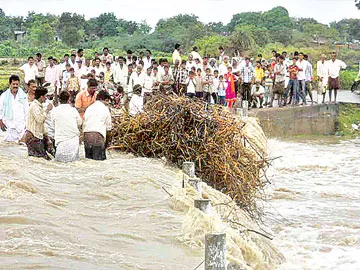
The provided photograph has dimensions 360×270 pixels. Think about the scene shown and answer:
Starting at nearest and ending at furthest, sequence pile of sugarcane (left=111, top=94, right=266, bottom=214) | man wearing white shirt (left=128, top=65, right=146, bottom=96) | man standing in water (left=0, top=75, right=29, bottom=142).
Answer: pile of sugarcane (left=111, top=94, right=266, bottom=214), man standing in water (left=0, top=75, right=29, bottom=142), man wearing white shirt (left=128, top=65, right=146, bottom=96)

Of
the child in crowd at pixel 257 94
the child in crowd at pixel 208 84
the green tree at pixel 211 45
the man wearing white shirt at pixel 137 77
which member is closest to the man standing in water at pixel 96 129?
the man wearing white shirt at pixel 137 77

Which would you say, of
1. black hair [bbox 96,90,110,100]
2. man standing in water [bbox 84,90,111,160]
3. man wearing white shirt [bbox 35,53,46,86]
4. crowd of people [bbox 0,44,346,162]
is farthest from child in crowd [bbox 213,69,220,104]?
man standing in water [bbox 84,90,111,160]

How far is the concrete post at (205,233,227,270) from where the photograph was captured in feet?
19.5

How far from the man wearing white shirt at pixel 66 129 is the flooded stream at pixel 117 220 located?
0.19 metres

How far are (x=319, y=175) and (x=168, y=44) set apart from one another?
39.3 meters

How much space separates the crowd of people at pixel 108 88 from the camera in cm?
1198

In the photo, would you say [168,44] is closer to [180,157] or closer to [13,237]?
[180,157]

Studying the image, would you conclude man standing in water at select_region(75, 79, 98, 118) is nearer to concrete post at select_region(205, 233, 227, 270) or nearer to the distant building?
concrete post at select_region(205, 233, 227, 270)

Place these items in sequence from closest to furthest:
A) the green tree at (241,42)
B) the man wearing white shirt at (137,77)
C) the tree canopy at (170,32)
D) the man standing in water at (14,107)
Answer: the man standing in water at (14,107) → the man wearing white shirt at (137,77) → the green tree at (241,42) → the tree canopy at (170,32)

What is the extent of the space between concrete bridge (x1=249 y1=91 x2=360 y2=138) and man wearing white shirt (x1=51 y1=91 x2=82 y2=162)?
10.3 meters

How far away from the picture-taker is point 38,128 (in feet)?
39.1

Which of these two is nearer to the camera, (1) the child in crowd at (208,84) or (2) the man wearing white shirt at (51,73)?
(1) the child in crowd at (208,84)

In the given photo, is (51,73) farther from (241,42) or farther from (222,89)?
(241,42)

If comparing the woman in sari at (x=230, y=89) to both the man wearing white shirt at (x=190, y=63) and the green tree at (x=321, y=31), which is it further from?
the green tree at (x=321, y=31)
